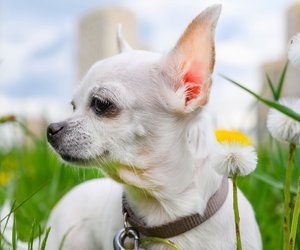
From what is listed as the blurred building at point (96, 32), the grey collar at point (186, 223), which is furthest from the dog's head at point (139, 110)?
the blurred building at point (96, 32)

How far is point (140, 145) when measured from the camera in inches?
58.6

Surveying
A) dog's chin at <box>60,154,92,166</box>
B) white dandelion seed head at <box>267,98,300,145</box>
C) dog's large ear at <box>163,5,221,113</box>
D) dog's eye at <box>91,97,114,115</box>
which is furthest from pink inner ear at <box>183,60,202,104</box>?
white dandelion seed head at <box>267,98,300,145</box>

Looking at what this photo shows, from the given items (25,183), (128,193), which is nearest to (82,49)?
(25,183)

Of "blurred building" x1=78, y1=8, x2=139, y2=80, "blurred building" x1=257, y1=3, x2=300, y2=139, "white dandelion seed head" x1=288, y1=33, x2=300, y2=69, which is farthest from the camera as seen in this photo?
"blurred building" x1=78, y1=8, x2=139, y2=80

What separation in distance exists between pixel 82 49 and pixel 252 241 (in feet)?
72.7

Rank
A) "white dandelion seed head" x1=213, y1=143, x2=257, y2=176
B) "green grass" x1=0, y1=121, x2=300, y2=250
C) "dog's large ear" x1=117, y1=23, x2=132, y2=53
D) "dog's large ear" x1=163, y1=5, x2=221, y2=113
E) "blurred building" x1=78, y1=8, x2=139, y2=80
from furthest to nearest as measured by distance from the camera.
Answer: "blurred building" x1=78, y1=8, x2=139, y2=80, "green grass" x1=0, y1=121, x2=300, y2=250, "dog's large ear" x1=117, y1=23, x2=132, y2=53, "dog's large ear" x1=163, y1=5, x2=221, y2=113, "white dandelion seed head" x1=213, y1=143, x2=257, y2=176

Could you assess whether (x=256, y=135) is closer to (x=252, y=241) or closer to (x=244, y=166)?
(x=252, y=241)

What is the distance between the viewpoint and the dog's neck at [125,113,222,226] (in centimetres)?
153

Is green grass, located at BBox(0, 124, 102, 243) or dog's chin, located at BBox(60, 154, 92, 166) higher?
dog's chin, located at BBox(60, 154, 92, 166)

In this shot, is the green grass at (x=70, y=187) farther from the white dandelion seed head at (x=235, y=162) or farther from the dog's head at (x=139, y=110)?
the white dandelion seed head at (x=235, y=162)

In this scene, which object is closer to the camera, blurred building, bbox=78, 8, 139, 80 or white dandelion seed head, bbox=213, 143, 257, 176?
white dandelion seed head, bbox=213, 143, 257, 176

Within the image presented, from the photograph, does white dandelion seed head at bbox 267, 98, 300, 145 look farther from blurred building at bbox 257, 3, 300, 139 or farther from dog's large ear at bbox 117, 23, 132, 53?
dog's large ear at bbox 117, 23, 132, 53

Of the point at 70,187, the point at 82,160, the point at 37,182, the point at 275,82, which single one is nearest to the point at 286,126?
the point at 82,160

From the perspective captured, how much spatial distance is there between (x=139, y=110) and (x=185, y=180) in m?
0.23
